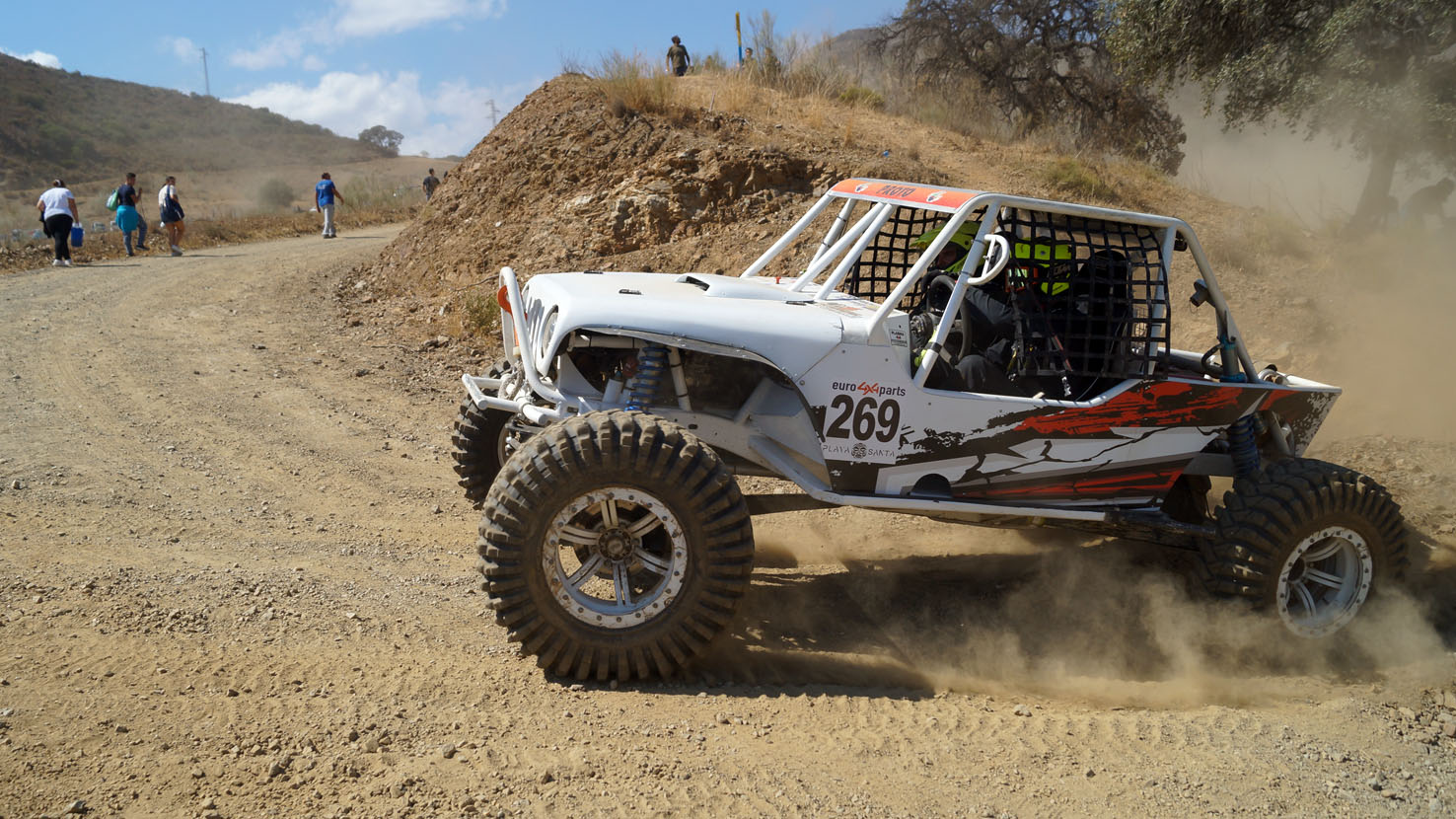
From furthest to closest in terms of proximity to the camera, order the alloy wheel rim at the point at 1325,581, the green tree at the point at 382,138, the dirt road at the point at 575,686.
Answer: the green tree at the point at 382,138 → the alloy wheel rim at the point at 1325,581 → the dirt road at the point at 575,686

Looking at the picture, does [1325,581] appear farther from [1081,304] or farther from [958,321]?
[958,321]

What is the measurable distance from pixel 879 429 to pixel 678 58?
1775 centimetres

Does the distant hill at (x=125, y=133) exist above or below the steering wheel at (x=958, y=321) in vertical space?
above

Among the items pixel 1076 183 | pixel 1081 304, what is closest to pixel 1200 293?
pixel 1081 304

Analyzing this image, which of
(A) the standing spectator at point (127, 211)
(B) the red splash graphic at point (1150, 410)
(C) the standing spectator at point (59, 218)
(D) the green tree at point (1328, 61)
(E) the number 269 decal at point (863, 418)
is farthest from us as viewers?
(A) the standing spectator at point (127, 211)

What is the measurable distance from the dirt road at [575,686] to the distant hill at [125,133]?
53167 mm

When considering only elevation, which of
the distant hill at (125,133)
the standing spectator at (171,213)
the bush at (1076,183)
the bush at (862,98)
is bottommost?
the bush at (1076,183)

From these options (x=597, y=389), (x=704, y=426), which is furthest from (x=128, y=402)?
(x=704, y=426)

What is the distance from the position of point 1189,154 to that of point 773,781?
26.0m

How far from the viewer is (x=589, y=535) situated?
172 inches

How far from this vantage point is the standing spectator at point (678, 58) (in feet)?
66.9

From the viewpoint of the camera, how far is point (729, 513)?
13.9 feet

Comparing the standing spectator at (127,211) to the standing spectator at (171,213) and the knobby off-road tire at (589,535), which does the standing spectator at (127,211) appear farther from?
the knobby off-road tire at (589,535)

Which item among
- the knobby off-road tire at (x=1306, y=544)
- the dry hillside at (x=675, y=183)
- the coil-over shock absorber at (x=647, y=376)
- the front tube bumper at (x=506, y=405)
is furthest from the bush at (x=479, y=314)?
the knobby off-road tire at (x=1306, y=544)
